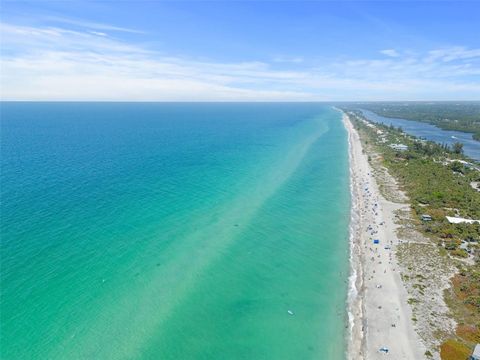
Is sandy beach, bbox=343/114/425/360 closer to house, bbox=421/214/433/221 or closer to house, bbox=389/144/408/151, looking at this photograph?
house, bbox=421/214/433/221

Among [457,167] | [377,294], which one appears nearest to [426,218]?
[377,294]

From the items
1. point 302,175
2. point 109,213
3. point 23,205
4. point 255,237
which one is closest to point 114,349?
point 255,237

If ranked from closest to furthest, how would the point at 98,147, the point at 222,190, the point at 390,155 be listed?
the point at 222,190 → the point at 390,155 → the point at 98,147

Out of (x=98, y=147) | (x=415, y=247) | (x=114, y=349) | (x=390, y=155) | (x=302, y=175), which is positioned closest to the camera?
(x=114, y=349)

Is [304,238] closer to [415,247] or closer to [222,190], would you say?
[415,247]

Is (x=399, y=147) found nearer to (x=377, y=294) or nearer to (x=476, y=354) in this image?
(x=377, y=294)

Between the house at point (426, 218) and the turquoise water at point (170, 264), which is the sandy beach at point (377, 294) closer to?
the turquoise water at point (170, 264)
